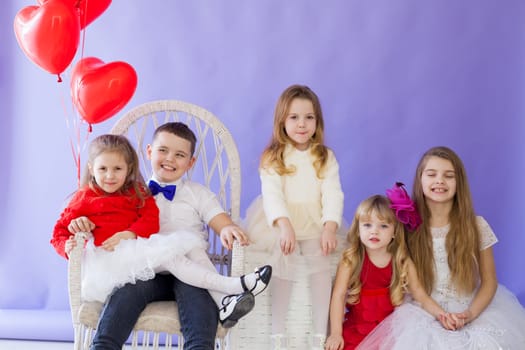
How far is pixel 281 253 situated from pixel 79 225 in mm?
693

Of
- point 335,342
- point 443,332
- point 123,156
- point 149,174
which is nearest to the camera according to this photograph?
point 443,332

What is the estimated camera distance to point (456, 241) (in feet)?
7.25

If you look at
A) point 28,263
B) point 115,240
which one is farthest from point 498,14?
point 28,263

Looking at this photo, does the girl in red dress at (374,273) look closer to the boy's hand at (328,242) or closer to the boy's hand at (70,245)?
the boy's hand at (328,242)

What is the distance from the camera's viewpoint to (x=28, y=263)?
10.1ft

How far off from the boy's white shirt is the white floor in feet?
3.21

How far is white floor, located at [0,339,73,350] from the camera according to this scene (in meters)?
2.77

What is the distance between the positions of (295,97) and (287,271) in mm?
664

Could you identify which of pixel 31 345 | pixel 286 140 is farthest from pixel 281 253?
pixel 31 345

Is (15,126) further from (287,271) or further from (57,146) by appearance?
(287,271)

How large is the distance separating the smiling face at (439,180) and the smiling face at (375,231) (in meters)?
0.21

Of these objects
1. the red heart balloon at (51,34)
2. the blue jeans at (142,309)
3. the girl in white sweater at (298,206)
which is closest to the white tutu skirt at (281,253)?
the girl in white sweater at (298,206)

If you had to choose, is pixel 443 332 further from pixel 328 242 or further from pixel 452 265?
pixel 328 242

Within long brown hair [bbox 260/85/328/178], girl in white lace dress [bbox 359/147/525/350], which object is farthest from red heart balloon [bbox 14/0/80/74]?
girl in white lace dress [bbox 359/147/525/350]
